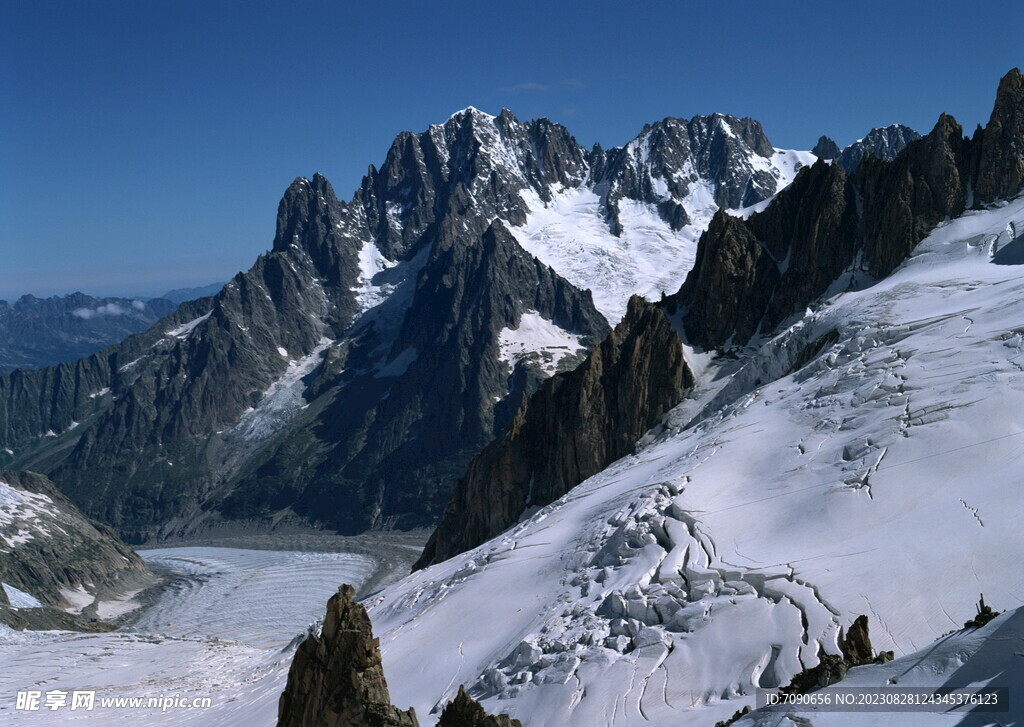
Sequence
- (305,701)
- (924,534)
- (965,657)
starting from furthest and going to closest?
(924,534), (305,701), (965,657)

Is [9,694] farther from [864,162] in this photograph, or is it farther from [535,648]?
[864,162]

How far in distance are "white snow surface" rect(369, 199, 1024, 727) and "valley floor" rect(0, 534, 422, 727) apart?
1035cm

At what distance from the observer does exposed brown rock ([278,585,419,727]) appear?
21.6 meters

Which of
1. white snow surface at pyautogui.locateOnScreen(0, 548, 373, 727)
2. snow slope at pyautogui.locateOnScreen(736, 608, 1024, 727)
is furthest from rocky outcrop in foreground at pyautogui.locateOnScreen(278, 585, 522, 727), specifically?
white snow surface at pyautogui.locateOnScreen(0, 548, 373, 727)

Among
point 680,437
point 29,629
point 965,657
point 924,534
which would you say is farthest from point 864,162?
point 29,629

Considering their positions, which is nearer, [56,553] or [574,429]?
[574,429]

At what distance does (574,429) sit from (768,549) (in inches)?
2161

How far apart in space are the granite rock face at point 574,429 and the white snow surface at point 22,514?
91.4m

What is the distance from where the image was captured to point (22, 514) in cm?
15250

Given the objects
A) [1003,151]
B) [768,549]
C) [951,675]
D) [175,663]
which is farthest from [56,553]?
[951,675]

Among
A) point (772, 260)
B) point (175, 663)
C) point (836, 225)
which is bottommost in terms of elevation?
point (175, 663)

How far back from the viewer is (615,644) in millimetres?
28594

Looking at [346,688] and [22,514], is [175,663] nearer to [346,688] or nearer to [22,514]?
[346,688]

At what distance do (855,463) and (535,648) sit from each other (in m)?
16.6
